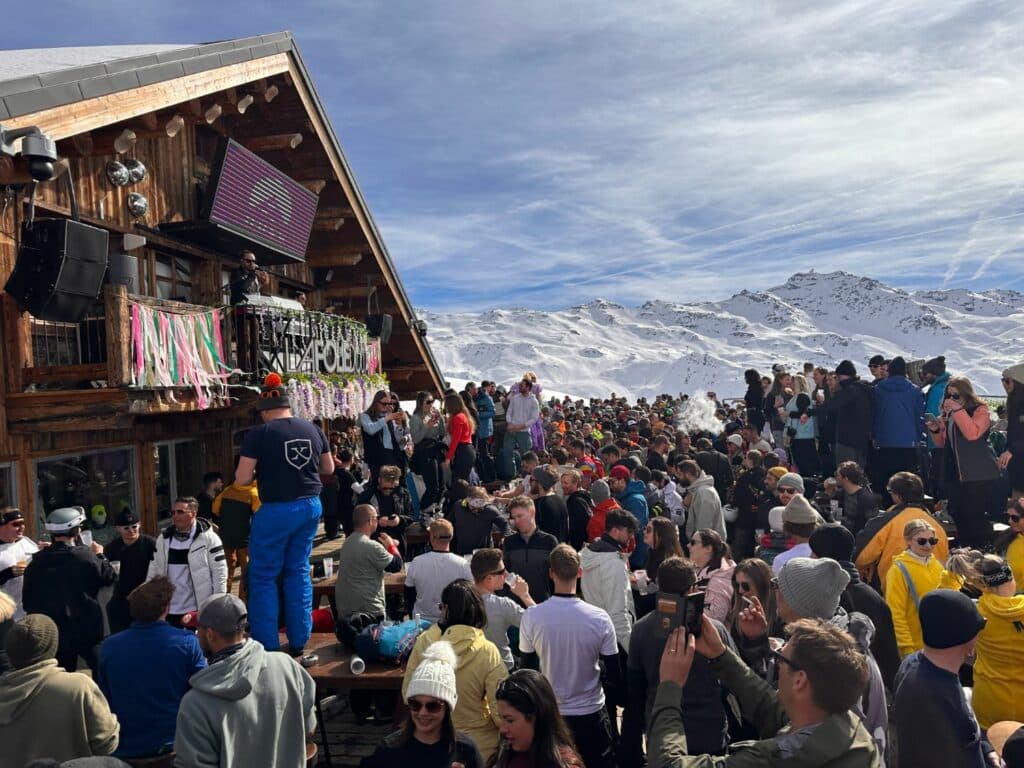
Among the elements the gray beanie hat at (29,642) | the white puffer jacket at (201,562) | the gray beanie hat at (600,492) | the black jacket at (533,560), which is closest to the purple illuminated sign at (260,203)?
the white puffer jacket at (201,562)

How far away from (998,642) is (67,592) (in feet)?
19.9

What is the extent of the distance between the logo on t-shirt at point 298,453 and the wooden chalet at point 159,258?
3280 millimetres

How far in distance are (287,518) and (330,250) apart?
11.1m

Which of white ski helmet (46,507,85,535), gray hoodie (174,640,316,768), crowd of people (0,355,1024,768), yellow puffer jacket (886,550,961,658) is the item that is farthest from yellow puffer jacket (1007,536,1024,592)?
white ski helmet (46,507,85,535)

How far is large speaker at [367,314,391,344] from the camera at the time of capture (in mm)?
15779

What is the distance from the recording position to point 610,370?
154 m

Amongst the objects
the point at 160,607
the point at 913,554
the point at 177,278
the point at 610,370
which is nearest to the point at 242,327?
the point at 177,278

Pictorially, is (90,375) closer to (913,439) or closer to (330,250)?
(330,250)

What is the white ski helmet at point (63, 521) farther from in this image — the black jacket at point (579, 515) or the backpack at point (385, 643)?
the black jacket at point (579, 515)

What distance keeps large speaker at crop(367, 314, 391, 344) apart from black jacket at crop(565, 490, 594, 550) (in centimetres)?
882

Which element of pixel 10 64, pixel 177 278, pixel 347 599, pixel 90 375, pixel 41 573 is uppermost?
pixel 10 64

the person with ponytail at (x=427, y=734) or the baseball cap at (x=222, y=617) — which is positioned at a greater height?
the baseball cap at (x=222, y=617)

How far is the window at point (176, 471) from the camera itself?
10742 millimetres

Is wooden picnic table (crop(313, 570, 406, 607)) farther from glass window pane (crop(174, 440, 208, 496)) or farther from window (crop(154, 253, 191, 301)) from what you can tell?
window (crop(154, 253, 191, 301))
